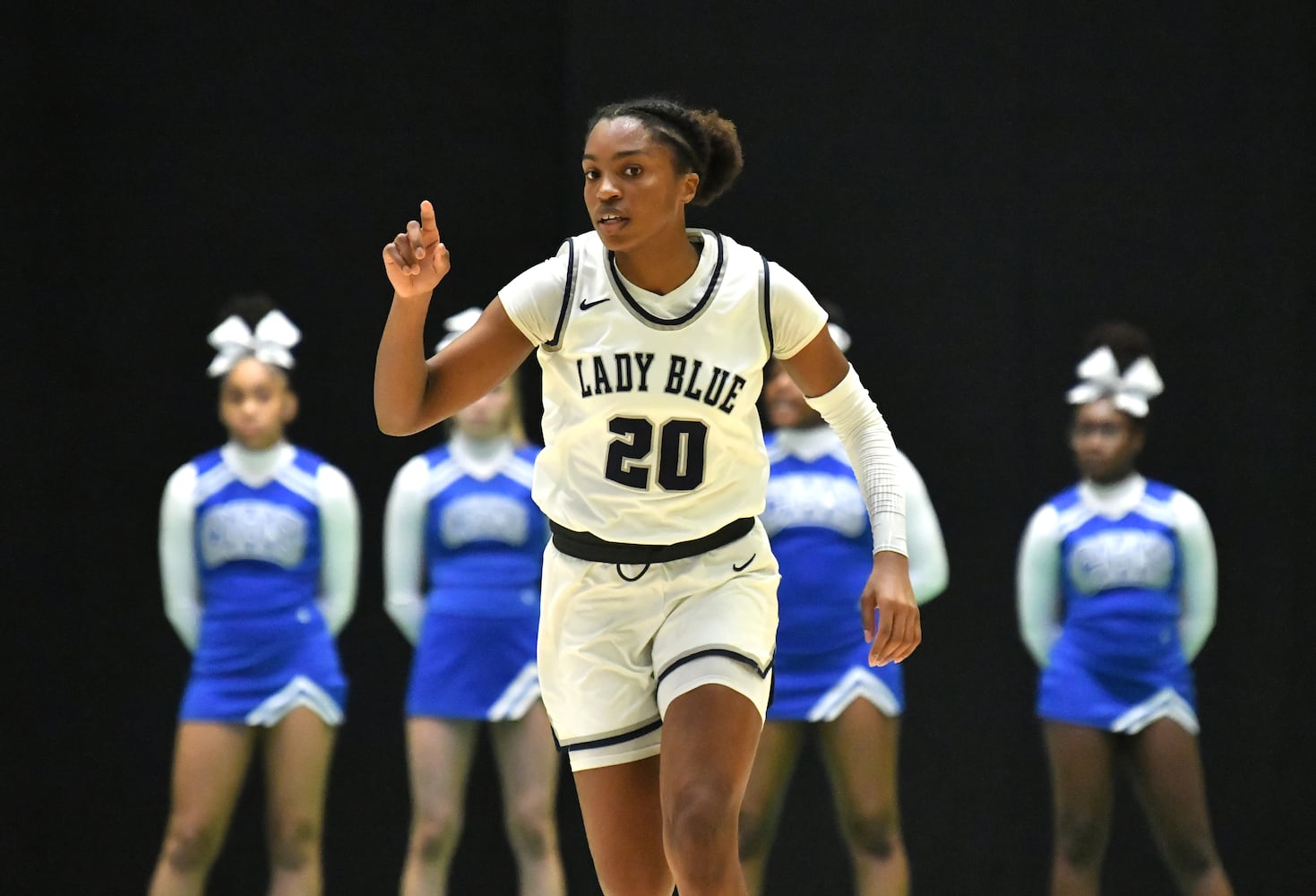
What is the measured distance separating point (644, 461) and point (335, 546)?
2468mm

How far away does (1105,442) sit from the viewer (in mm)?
5250

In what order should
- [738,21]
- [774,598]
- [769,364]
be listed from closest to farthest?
[774,598] < [769,364] < [738,21]

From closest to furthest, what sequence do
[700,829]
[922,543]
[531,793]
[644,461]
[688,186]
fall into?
[700,829], [644,461], [688,186], [922,543], [531,793]

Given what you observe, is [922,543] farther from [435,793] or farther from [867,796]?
[435,793]

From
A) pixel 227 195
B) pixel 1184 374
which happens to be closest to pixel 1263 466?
pixel 1184 374

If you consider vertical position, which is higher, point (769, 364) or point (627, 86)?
point (627, 86)

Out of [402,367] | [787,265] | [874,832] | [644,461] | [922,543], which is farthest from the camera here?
[787,265]

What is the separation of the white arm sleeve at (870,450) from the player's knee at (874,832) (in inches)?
83.1

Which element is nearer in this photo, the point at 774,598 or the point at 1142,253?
the point at 774,598

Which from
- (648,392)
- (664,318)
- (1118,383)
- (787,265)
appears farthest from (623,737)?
(787,265)

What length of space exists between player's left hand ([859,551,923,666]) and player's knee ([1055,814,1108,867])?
2.34m

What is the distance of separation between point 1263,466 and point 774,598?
299cm

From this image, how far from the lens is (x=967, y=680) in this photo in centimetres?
577

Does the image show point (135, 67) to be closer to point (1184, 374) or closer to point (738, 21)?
point (738, 21)
